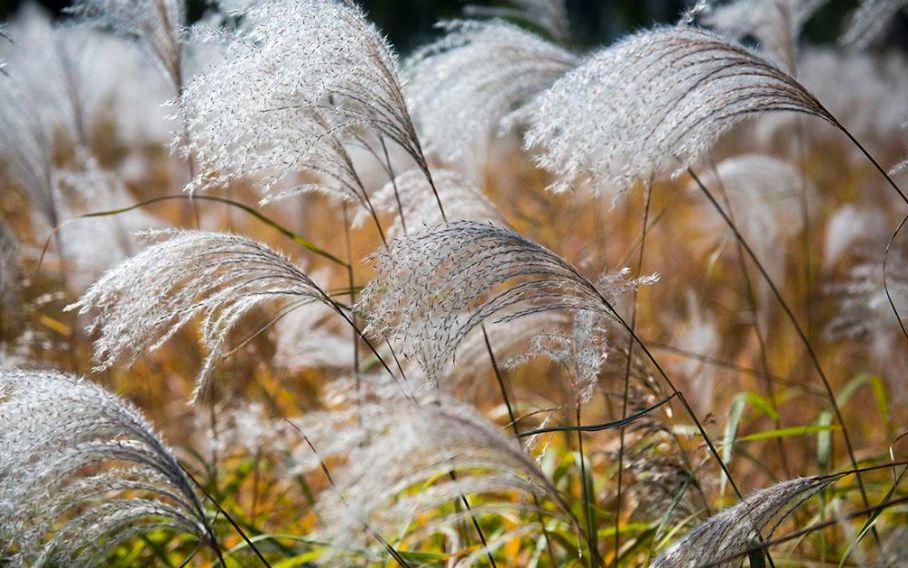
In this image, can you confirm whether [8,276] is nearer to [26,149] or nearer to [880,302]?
[26,149]

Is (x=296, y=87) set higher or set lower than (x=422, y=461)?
higher

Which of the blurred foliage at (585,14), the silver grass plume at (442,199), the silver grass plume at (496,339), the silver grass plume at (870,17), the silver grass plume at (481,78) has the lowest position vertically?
the blurred foliage at (585,14)

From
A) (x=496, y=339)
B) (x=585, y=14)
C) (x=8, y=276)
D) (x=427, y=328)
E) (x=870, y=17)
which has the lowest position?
(x=585, y=14)

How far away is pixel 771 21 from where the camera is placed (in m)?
3.20

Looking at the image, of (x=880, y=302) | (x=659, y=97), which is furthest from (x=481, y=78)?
(x=880, y=302)

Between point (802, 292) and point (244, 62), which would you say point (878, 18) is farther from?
point (802, 292)

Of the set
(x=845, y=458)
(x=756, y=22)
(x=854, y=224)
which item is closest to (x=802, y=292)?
(x=854, y=224)

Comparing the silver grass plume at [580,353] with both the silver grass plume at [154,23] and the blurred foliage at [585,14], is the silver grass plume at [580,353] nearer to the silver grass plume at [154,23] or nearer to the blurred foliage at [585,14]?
the silver grass plume at [154,23]

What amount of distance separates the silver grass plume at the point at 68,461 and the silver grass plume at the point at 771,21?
241 cm

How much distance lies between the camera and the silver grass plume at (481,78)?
2428 millimetres

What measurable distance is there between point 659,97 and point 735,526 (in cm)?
87

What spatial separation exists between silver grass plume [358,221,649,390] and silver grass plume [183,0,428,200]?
0.34 m

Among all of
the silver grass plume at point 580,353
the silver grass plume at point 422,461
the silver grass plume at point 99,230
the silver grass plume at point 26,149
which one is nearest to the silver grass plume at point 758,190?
the silver grass plume at point 580,353

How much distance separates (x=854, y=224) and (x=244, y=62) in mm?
3638
